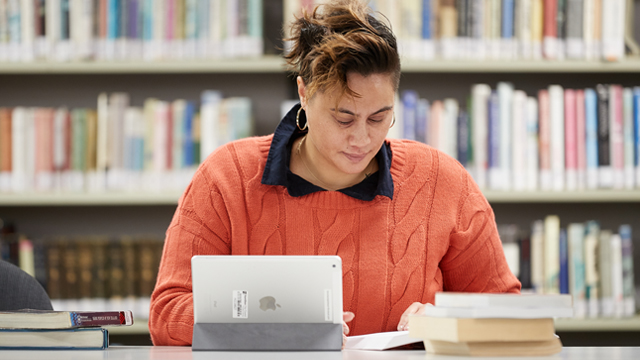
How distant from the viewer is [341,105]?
1307 millimetres

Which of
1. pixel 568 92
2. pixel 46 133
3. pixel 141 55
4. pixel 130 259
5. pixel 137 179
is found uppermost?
pixel 141 55

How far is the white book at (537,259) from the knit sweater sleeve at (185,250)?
116 cm

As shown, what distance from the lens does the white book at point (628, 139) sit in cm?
216

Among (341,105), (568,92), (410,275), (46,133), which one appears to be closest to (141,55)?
(46,133)

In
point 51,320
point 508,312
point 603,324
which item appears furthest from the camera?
point 603,324

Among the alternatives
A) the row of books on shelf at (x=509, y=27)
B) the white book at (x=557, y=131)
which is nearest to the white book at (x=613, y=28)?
the row of books on shelf at (x=509, y=27)

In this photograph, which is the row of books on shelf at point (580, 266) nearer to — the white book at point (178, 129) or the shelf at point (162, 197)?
the shelf at point (162, 197)

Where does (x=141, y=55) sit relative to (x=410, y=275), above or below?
above

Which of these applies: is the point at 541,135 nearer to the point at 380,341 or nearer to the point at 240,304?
the point at 380,341

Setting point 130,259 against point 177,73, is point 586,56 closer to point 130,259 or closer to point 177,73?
point 177,73

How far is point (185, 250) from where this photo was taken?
135 centimetres

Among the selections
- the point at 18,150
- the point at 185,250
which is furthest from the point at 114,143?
Answer: the point at 185,250

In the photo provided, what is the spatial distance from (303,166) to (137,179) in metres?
0.88

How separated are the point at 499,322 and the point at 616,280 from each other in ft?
4.65
